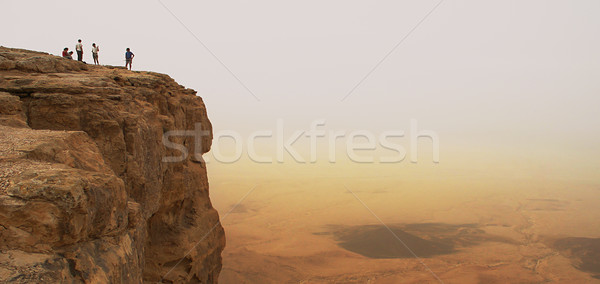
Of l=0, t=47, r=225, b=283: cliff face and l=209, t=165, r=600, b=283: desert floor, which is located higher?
l=0, t=47, r=225, b=283: cliff face

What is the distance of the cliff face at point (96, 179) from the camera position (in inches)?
121

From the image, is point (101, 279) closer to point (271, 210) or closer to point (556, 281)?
point (556, 281)

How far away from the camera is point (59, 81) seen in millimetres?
6195

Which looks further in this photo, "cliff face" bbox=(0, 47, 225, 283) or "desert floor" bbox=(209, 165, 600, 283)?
"desert floor" bbox=(209, 165, 600, 283)

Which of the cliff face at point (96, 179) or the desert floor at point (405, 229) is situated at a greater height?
the cliff face at point (96, 179)

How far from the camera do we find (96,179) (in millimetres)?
3676

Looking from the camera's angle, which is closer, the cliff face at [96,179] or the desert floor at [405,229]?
the cliff face at [96,179]

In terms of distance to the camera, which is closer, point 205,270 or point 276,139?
point 205,270

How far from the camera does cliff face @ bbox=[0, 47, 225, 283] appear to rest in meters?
3.08

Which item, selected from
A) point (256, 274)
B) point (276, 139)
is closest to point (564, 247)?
point (256, 274)

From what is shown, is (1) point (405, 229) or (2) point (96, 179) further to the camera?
(1) point (405, 229)

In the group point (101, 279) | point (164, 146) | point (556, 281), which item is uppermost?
point (164, 146)

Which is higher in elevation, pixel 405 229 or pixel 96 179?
pixel 96 179

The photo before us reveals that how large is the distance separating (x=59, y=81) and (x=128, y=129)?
125cm
